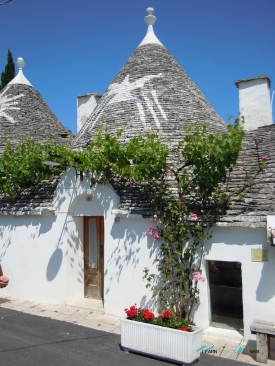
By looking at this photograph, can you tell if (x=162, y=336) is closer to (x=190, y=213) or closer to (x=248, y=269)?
(x=248, y=269)

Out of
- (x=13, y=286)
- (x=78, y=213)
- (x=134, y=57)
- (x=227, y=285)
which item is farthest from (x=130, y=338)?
(x=134, y=57)

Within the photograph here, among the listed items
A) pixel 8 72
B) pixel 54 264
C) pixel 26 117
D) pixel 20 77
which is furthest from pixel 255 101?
pixel 8 72

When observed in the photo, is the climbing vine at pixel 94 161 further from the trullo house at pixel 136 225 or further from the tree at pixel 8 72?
the tree at pixel 8 72

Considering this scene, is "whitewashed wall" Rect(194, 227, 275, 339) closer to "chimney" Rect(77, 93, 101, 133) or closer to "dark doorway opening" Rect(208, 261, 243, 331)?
"dark doorway opening" Rect(208, 261, 243, 331)

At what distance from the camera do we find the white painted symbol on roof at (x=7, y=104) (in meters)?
15.1

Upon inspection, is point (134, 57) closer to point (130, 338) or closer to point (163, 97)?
point (163, 97)

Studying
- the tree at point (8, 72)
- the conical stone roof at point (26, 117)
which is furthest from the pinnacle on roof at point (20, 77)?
the tree at point (8, 72)

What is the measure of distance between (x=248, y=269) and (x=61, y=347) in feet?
13.1

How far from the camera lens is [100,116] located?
11.8m

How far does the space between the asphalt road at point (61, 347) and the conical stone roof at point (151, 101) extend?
215 inches

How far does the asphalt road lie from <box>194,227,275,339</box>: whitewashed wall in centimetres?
106

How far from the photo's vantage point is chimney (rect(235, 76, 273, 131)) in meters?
11.9

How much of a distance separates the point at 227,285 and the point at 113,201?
3.34 metres

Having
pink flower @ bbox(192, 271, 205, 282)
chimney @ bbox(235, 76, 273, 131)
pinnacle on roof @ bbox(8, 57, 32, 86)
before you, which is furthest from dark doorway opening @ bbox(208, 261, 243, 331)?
pinnacle on roof @ bbox(8, 57, 32, 86)
